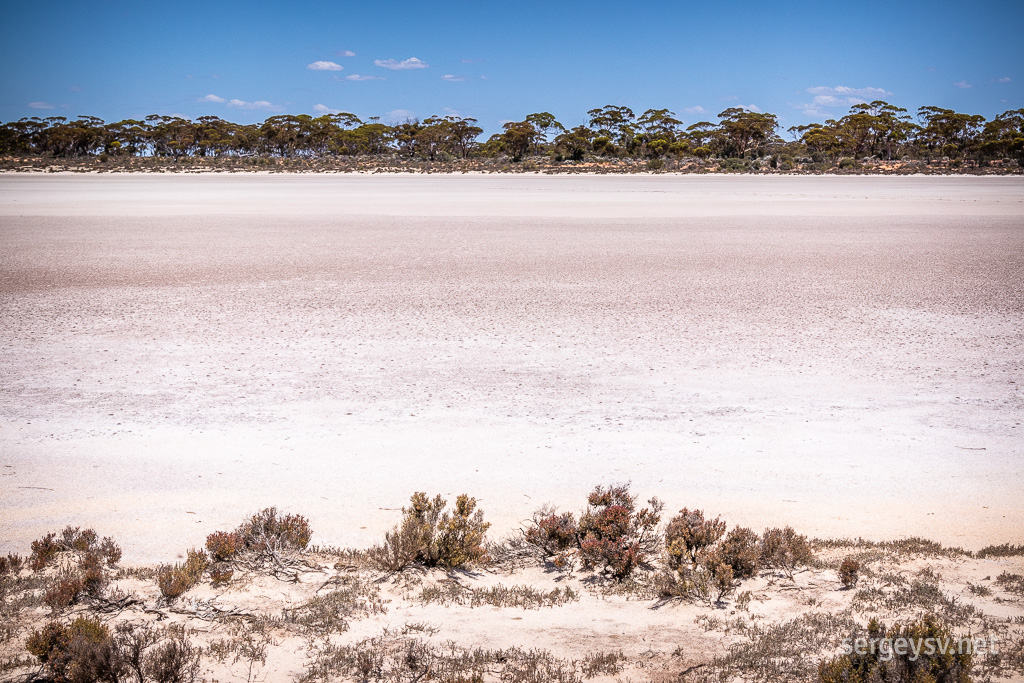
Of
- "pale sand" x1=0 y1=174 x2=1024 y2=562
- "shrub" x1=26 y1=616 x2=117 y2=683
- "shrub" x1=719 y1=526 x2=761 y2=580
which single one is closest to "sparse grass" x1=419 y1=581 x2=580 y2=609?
"pale sand" x1=0 y1=174 x2=1024 y2=562

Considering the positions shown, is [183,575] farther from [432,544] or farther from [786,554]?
[786,554]

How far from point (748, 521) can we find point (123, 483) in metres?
4.61

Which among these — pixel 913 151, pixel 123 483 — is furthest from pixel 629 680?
pixel 913 151

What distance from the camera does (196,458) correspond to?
6.09m

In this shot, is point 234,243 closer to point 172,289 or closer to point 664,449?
point 172,289

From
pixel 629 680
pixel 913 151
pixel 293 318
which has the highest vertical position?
pixel 913 151

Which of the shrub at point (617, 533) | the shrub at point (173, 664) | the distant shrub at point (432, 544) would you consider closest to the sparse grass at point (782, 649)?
the shrub at point (617, 533)

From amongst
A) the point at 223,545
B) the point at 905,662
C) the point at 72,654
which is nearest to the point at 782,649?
the point at 905,662

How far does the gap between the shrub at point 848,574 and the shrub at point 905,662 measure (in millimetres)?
769

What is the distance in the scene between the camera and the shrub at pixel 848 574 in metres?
4.07

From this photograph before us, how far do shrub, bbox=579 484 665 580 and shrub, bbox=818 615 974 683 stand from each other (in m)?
1.32

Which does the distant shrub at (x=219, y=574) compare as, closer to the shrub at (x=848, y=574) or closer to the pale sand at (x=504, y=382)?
the pale sand at (x=504, y=382)

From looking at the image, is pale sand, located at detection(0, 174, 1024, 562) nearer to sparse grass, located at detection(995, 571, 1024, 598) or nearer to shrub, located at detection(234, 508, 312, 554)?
shrub, located at detection(234, 508, 312, 554)

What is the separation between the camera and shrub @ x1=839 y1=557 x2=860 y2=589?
13.4 feet
